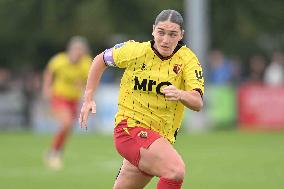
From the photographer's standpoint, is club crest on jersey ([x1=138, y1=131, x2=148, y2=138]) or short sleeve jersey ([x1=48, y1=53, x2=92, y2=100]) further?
Answer: short sleeve jersey ([x1=48, y1=53, x2=92, y2=100])

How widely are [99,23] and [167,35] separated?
25339 mm

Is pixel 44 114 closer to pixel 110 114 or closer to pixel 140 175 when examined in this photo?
pixel 110 114

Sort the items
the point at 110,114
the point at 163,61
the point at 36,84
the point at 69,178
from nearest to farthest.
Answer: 1. the point at 163,61
2. the point at 69,178
3. the point at 110,114
4. the point at 36,84

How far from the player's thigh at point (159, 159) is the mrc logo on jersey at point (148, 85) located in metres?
0.48

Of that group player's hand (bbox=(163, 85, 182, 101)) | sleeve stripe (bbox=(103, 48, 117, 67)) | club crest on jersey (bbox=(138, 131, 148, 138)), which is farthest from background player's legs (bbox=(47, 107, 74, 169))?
player's hand (bbox=(163, 85, 182, 101))

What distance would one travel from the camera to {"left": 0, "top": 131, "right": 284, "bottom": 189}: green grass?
13.9 meters

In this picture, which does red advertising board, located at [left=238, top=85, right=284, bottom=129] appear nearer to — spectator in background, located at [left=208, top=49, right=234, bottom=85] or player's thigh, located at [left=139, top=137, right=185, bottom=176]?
spectator in background, located at [left=208, top=49, right=234, bottom=85]

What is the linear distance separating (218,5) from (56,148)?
16260 millimetres

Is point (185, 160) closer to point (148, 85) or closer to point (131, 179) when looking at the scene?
point (131, 179)

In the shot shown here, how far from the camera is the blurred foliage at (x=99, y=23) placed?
32375 millimetres

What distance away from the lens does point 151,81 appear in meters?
8.77

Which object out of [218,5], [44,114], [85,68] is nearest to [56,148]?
[85,68]

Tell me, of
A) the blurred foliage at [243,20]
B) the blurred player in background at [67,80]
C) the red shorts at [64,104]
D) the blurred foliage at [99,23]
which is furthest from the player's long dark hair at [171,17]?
the blurred foliage at [243,20]

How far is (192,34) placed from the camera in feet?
92.4
